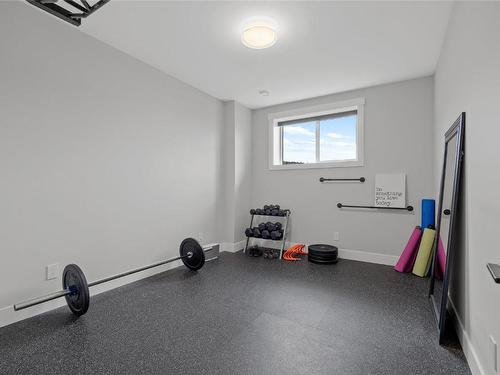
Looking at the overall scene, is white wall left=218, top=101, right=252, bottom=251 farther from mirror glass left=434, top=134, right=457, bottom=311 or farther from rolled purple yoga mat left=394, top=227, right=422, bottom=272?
mirror glass left=434, top=134, right=457, bottom=311

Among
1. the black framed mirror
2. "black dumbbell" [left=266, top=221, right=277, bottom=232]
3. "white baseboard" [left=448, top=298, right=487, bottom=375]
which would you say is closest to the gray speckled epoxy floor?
"white baseboard" [left=448, top=298, right=487, bottom=375]

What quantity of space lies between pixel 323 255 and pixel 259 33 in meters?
2.74

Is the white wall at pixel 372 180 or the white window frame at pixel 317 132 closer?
the white wall at pixel 372 180

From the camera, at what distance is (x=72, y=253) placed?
8.06 ft

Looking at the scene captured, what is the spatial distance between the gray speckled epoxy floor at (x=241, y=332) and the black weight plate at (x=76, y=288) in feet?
0.33

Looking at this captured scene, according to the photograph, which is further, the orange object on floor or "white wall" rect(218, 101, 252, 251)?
"white wall" rect(218, 101, 252, 251)

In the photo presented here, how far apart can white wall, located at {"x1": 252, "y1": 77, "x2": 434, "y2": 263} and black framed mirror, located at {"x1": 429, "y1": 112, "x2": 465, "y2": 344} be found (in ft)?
3.69

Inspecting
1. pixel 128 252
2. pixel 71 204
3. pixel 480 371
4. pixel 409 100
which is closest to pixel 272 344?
pixel 480 371

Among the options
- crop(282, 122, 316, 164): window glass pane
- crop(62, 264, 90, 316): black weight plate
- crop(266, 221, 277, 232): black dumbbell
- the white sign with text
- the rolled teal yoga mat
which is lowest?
crop(62, 264, 90, 316): black weight plate

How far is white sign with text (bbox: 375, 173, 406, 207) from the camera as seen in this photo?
3.53 meters

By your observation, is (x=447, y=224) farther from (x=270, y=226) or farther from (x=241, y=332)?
(x=270, y=226)

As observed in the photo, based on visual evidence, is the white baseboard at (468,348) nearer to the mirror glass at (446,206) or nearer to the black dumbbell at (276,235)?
the mirror glass at (446,206)

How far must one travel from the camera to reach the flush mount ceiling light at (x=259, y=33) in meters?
2.32

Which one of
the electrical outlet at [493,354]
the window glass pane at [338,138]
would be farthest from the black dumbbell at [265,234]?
the electrical outlet at [493,354]
